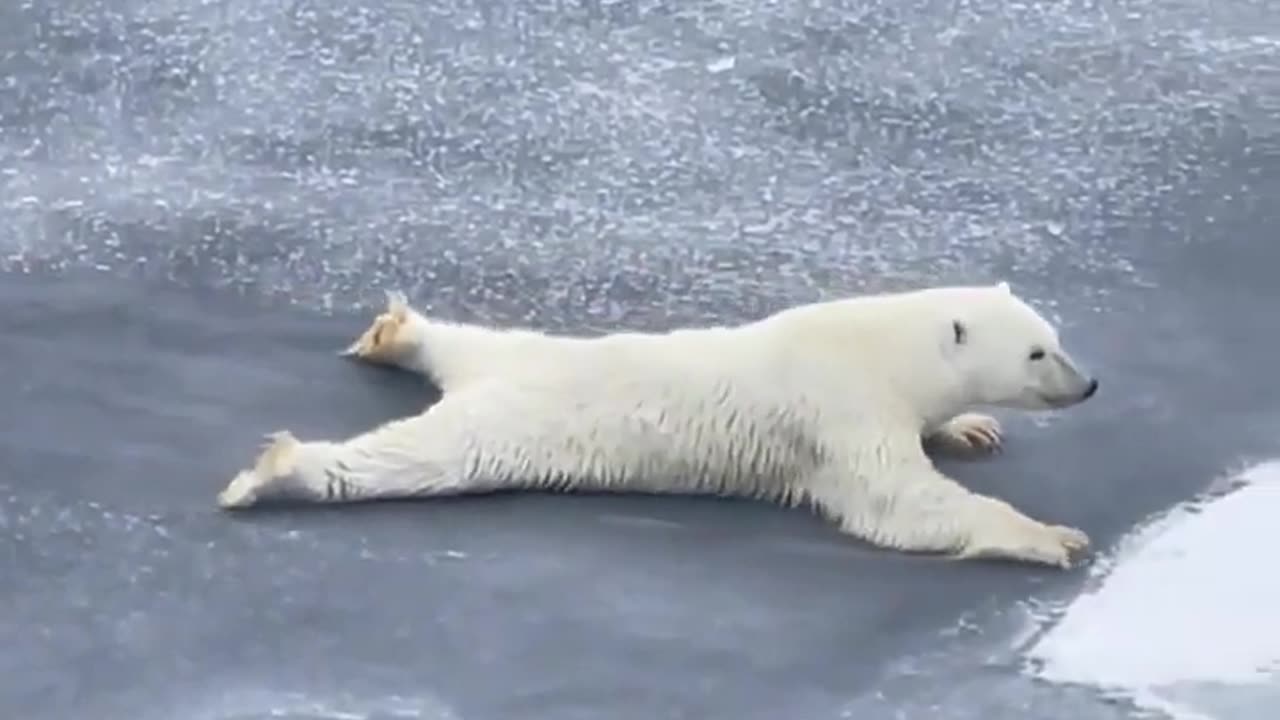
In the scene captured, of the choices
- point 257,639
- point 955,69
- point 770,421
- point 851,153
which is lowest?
point 257,639

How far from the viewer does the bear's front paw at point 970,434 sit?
2.43 meters

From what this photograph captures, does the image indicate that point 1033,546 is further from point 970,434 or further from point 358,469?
point 358,469

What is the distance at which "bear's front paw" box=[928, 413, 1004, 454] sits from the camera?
2426mm

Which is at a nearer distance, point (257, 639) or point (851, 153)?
point (257, 639)

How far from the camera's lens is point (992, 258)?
9.27 ft

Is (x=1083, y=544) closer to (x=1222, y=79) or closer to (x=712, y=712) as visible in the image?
(x=712, y=712)

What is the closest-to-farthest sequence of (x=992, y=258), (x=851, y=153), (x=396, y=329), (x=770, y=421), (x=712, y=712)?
(x=712, y=712)
(x=770, y=421)
(x=396, y=329)
(x=992, y=258)
(x=851, y=153)

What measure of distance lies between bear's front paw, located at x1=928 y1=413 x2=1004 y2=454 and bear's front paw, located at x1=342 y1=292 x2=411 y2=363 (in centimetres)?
60

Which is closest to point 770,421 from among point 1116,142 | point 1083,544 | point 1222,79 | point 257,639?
point 1083,544

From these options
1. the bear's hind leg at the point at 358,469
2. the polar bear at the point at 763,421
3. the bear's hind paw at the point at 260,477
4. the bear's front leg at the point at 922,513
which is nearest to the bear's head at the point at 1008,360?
the polar bear at the point at 763,421

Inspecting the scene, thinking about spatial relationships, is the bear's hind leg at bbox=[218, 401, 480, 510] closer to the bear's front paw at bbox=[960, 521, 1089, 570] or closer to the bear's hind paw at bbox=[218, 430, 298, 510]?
the bear's hind paw at bbox=[218, 430, 298, 510]

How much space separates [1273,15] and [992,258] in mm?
1113

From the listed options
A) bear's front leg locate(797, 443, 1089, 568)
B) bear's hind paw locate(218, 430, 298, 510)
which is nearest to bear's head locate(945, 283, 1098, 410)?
bear's front leg locate(797, 443, 1089, 568)

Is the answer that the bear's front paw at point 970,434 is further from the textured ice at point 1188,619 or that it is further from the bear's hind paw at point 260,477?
the bear's hind paw at point 260,477
